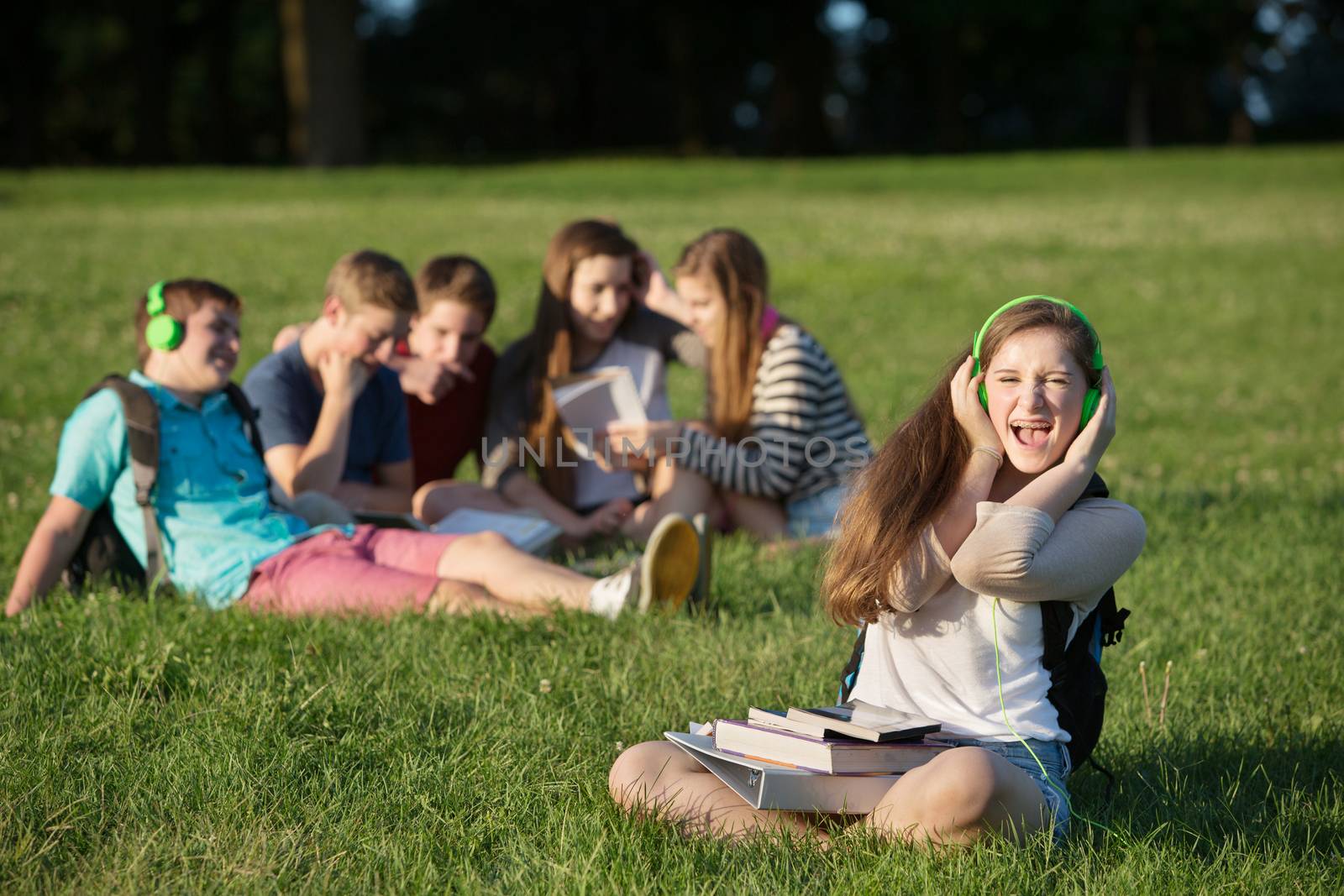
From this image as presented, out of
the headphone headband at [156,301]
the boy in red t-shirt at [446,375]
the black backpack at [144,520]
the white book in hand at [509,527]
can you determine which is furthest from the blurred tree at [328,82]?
the black backpack at [144,520]

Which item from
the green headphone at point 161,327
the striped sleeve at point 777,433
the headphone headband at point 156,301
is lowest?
the striped sleeve at point 777,433

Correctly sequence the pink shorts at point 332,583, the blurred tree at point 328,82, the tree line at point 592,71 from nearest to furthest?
1. the pink shorts at point 332,583
2. the blurred tree at point 328,82
3. the tree line at point 592,71

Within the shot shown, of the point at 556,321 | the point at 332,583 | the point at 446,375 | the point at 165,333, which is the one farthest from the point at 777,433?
the point at 165,333

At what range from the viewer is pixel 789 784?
2971mm

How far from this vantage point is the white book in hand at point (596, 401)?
598cm

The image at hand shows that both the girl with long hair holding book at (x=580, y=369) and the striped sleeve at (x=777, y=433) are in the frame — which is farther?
the girl with long hair holding book at (x=580, y=369)

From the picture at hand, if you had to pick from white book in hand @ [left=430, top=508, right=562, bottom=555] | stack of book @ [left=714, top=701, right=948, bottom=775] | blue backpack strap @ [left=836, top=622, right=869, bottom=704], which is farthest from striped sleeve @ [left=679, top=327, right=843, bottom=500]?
stack of book @ [left=714, top=701, right=948, bottom=775]

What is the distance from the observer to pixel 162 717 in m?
3.78

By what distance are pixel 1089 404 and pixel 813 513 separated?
3.16 meters

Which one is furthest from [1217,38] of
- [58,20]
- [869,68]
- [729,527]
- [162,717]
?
[162,717]

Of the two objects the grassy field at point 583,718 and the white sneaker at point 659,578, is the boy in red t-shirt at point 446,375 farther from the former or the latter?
the white sneaker at point 659,578

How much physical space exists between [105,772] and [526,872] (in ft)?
3.73

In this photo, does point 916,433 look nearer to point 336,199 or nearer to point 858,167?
point 336,199

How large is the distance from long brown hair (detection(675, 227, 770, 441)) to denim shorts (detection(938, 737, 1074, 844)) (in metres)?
3.20
